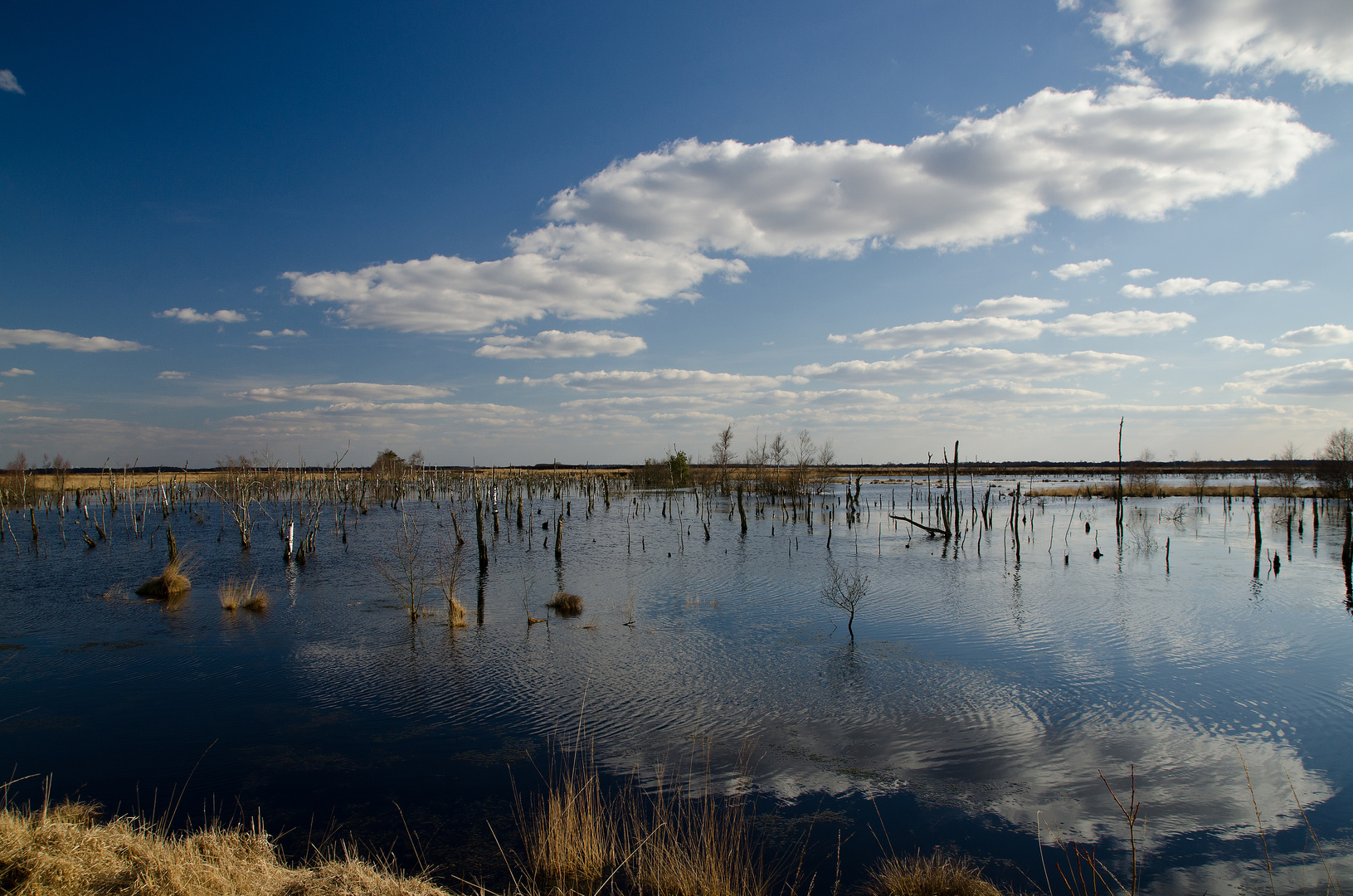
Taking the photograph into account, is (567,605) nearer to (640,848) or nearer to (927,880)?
(640,848)

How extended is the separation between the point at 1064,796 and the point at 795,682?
15.6 feet

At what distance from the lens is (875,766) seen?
340 inches

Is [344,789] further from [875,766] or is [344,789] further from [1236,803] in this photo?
[1236,803]

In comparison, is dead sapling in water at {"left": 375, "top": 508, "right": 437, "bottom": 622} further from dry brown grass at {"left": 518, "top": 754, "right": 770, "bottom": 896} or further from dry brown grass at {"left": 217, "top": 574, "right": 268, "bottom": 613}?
dry brown grass at {"left": 518, "top": 754, "right": 770, "bottom": 896}

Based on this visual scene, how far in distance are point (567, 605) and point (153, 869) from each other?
13.1 metres

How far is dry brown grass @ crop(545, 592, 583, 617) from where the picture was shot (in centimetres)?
1758

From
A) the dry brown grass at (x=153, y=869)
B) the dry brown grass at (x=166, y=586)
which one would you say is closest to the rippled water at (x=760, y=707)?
the dry brown grass at (x=166, y=586)

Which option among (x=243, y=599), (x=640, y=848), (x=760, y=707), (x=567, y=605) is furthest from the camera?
(x=243, y=599)

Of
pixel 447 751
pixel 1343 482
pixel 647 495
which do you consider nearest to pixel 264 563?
pixel 447 751

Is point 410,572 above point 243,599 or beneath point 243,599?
above

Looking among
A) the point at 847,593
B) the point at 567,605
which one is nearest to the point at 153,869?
the point at 567,605

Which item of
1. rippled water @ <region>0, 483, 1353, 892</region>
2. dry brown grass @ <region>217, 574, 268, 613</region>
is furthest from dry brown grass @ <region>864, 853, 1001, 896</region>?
dry brown grass @ <region>217, 574, 268, 613</region>

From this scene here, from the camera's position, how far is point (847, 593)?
2011 centimetres

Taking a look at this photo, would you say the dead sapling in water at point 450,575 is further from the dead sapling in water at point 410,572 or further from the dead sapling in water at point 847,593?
the dead sapling in water at point 847,593
